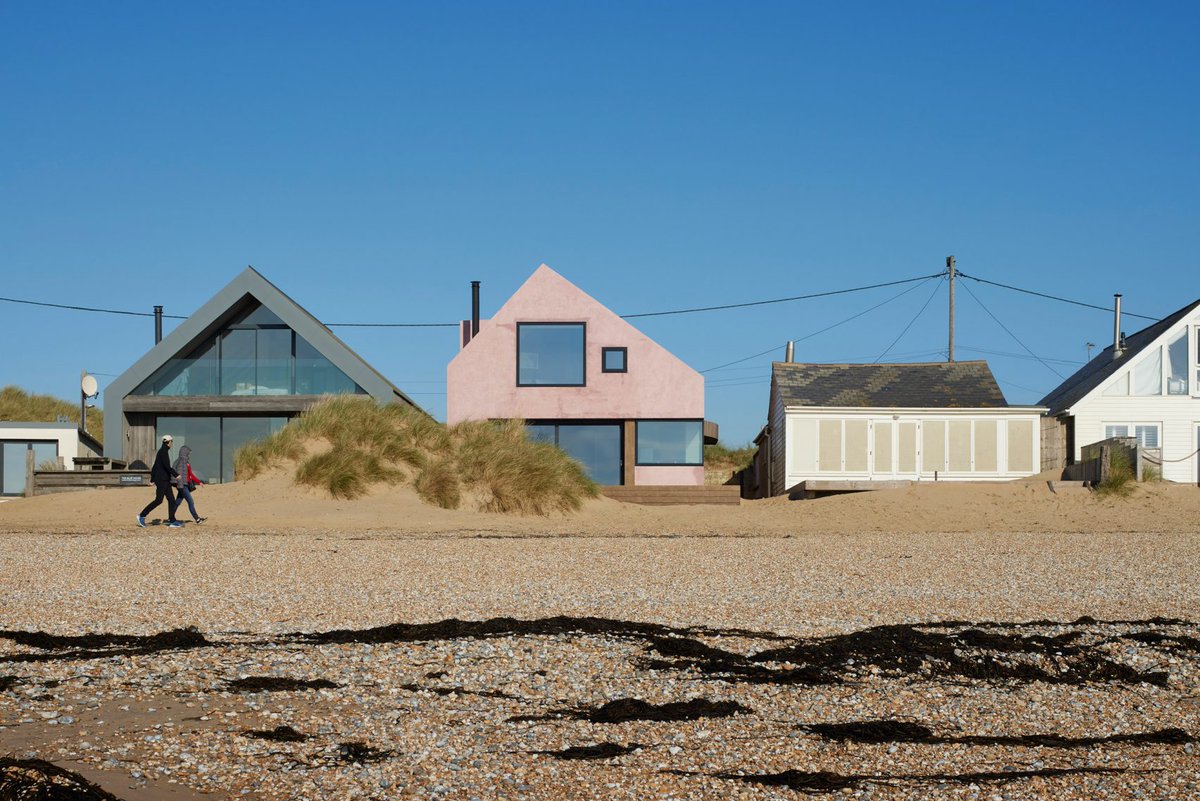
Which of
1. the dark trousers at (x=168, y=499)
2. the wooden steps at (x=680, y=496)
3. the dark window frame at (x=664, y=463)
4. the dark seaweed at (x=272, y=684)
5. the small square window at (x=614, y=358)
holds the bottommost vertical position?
the dark seaweed at (x=272, y=684)

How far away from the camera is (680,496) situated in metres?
27.8

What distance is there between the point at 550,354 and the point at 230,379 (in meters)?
8.06

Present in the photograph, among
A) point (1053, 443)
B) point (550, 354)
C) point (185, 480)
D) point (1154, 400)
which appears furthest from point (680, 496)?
point (1154, 400)

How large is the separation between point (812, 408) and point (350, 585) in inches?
761

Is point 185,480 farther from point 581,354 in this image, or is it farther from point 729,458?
point 729,458

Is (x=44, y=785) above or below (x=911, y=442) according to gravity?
below

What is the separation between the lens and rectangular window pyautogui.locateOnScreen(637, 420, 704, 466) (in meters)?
30.2

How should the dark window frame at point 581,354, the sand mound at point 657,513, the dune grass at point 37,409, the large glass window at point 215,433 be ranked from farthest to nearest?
the dune grass at point 37,409 → the dark window frame at point 581,354 → the large glass window at point 215,433 → the sand mound at point 657,513

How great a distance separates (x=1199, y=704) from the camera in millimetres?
7363

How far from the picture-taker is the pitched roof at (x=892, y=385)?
29.9 m

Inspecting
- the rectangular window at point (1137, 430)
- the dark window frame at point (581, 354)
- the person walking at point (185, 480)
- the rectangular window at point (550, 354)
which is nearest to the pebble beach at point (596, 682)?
the person walking at point (185, 480)

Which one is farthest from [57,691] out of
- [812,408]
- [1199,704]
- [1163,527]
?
[812,408]

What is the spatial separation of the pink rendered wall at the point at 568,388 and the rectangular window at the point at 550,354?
0.51 ft

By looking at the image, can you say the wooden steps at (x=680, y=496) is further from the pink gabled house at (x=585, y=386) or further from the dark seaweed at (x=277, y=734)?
the dark seaweed at (x=277, y=734)
